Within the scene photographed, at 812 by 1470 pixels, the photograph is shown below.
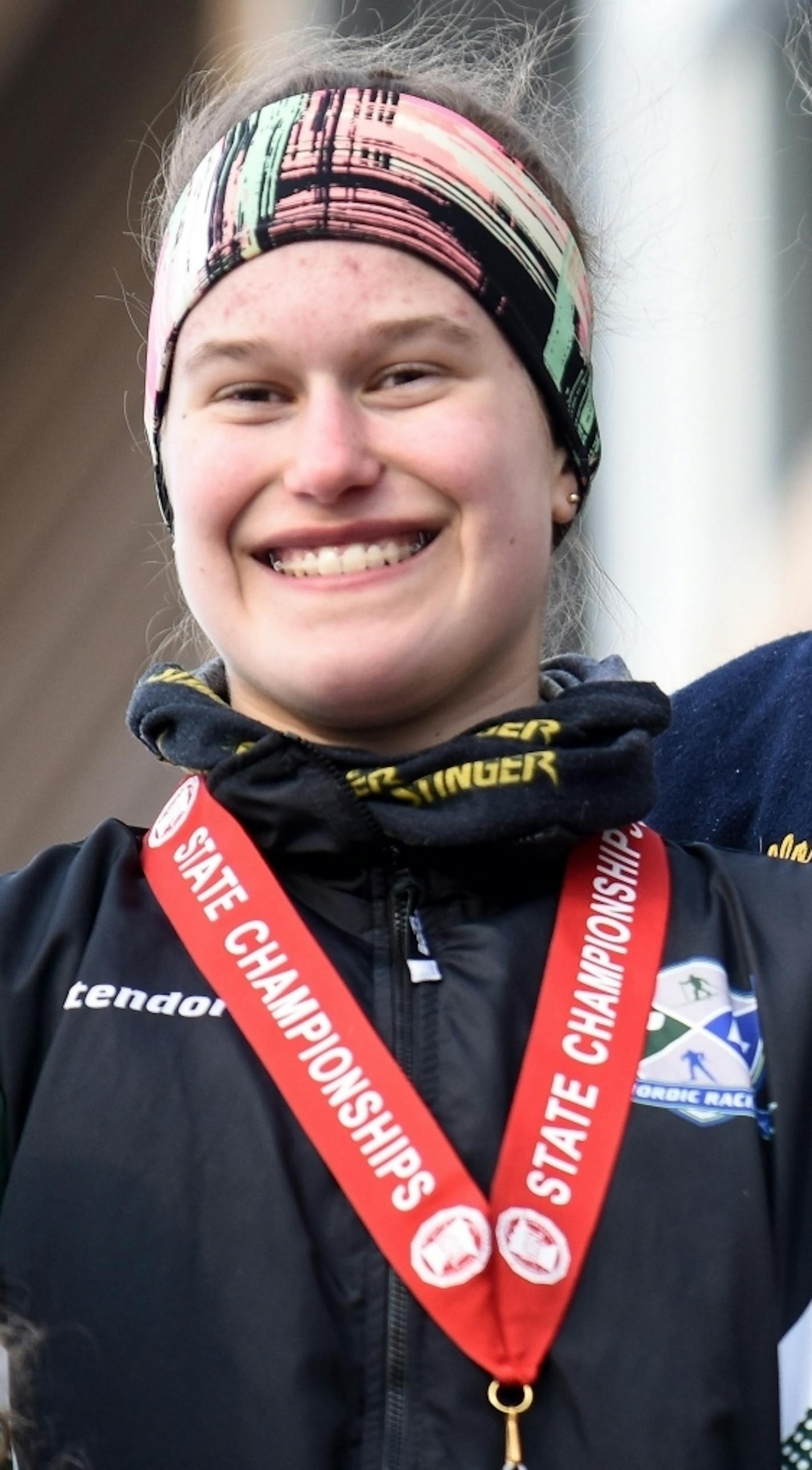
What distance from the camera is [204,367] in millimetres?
1848

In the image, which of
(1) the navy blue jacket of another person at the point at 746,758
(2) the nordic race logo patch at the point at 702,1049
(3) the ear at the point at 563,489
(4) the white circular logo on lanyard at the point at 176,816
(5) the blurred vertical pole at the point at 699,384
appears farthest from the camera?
(5) the blurred vertical pole at the point at 699,384

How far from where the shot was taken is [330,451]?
1.70 metres

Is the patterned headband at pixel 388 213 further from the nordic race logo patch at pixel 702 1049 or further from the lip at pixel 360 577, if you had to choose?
the nordic race logo patch at pixel 702 1049

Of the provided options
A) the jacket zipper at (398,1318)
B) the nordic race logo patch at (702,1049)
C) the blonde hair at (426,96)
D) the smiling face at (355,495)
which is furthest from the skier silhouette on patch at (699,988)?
the blonde hair at (426,96)

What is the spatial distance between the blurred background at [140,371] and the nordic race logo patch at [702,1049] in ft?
7.71

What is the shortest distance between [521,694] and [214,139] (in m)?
0.76

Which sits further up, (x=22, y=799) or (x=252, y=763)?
(x=22, y=799)

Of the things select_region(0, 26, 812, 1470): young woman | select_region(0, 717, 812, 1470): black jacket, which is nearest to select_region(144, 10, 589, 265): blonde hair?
select_region(0, 26, 812, 1470): young woman

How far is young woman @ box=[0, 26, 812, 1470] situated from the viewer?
142 centimetres

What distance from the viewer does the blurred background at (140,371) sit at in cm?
405

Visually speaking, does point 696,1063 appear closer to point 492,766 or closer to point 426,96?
point 492,766

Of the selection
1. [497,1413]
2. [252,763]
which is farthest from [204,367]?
[497,1413]

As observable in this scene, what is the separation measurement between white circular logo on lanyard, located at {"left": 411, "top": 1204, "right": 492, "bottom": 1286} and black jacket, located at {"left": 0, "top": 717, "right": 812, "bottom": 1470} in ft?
0.11

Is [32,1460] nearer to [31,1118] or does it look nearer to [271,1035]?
[31,1118]
